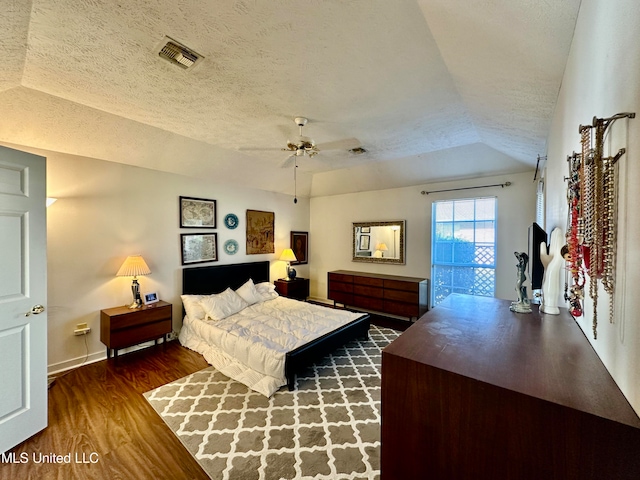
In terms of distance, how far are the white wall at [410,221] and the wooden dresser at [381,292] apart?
42 centimetres

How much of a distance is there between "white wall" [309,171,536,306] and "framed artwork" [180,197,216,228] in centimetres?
256

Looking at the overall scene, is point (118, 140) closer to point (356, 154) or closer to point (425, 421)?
point (356, 154)

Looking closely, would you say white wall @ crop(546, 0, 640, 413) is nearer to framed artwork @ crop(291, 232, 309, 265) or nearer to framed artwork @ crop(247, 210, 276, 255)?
framed artwork @ crop(247, 210, 276, 255)

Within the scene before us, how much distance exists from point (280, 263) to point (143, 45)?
4333 millimetres

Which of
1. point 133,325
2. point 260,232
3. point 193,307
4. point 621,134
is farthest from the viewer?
point 260,232

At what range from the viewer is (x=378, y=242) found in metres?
5.40

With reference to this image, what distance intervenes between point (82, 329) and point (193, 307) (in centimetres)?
122

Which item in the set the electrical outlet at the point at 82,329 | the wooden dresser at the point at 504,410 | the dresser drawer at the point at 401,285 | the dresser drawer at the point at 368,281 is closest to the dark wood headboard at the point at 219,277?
the electrical outlet at the point at 82,329

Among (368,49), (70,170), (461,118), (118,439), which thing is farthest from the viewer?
(70,170)

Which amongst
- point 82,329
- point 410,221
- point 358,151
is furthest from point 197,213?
point 410,221

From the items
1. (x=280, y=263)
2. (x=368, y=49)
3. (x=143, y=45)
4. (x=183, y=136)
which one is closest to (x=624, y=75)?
(x=368, y=49)

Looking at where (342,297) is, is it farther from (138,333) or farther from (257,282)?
(138,333)

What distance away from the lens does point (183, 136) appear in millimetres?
3385

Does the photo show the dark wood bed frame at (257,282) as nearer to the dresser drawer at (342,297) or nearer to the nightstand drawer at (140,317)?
the nightstand drawer at (140,317)
